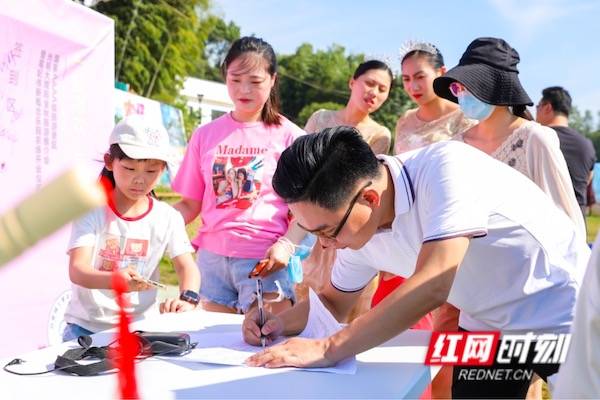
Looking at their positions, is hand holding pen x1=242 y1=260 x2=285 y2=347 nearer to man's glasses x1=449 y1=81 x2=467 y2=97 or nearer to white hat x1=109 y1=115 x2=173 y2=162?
white hat x1=109 y1=115 x2=173 y2=162

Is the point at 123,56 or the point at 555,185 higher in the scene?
the point at 123,56

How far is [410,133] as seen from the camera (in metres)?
2.78

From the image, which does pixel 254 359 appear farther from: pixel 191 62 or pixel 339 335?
pixel 191 62

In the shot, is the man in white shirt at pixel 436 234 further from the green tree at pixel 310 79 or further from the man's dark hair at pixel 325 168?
the green tree at pixel 310 79

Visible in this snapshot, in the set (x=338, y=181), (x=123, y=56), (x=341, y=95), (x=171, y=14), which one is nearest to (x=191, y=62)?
(x=171, y=14)

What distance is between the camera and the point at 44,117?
277 cm

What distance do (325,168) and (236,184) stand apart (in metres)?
0.97

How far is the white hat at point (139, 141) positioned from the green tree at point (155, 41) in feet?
50.9

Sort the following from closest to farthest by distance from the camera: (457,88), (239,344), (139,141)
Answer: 1. (239,344)
2. (139,141)
3. (457,88)

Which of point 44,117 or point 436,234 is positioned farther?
point 44,117

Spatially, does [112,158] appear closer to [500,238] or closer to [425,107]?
[500,238]

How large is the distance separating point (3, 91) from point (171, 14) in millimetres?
17420

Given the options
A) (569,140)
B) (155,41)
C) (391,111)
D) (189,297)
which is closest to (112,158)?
(189,297)

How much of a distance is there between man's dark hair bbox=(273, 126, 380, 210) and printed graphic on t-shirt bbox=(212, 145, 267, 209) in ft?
2.91
